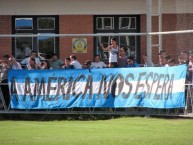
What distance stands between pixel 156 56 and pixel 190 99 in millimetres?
3590

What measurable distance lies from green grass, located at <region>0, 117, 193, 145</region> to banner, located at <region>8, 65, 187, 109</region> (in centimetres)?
61

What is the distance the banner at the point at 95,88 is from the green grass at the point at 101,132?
61cm

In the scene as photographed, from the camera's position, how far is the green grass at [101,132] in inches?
495

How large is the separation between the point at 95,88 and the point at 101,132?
3742 mm

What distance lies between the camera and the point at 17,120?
18266 mm

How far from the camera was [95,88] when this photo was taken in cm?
1788

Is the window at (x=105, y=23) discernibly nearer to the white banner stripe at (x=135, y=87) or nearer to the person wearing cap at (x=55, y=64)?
the person wearing cap at (x=55, y=64)

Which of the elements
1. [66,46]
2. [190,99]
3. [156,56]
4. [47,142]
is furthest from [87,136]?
[66,46]

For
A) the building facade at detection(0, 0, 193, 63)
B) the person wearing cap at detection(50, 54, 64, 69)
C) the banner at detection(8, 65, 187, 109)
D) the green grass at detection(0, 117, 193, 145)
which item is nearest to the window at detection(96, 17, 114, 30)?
the building facade at detection(0, 0, 193, 63)

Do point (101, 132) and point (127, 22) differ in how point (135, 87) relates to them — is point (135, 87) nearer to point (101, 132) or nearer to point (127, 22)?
point (101, 132)

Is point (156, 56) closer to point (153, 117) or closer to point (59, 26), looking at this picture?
point (153, 117)

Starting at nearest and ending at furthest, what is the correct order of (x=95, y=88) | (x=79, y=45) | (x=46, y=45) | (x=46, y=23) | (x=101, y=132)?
(x=101, y=132), (x=95, y=88), (x=46, y=45), (x=79, y=45), (x=46, y=23)

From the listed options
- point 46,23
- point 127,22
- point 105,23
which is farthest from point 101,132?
point 127,22

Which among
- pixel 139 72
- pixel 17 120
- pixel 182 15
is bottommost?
pixel 17 120
